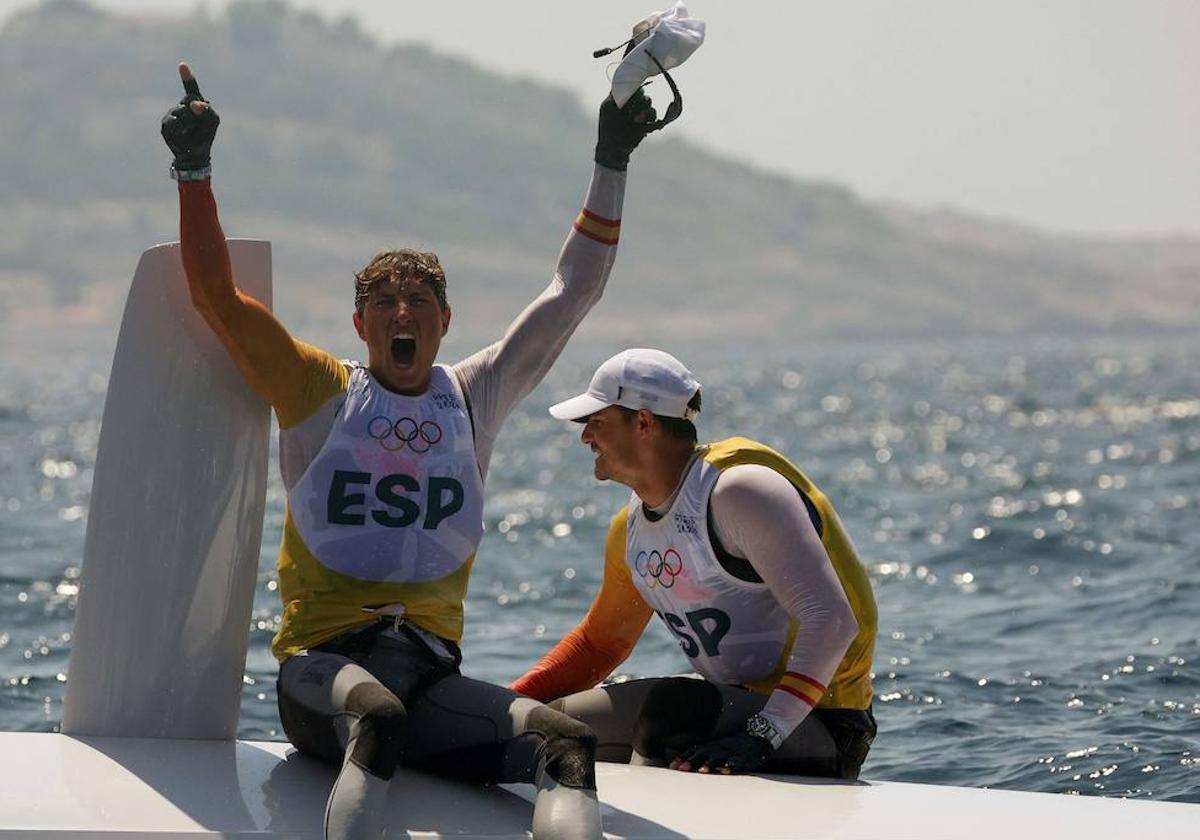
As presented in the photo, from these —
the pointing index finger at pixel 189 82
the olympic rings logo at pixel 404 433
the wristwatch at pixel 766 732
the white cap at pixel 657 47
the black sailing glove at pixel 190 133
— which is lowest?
the wristwatch at pixel 766 732

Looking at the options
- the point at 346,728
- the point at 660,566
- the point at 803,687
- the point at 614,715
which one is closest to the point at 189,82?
the point at 346,728

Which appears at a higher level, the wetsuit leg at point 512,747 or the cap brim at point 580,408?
the cap brim at point 580,408

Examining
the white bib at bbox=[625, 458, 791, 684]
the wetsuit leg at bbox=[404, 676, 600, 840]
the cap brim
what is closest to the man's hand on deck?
the white bib at bbox=[625, 458, 791, 684]

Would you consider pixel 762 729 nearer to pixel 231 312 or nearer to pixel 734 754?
pixel 734 754

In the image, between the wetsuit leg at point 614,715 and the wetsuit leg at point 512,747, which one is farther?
the wetsuit leg at point 614,715

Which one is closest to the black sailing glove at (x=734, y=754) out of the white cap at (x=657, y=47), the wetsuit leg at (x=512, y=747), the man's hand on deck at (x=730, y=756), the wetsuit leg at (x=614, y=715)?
the man's hand on deck at (x=730, y=756)

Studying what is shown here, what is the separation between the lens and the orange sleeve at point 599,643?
17.4 feet

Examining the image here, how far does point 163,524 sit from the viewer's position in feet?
16.5

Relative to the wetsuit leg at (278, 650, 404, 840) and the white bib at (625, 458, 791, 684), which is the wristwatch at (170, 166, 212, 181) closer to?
the wetsuit leg at (278, 650, 404, 840)

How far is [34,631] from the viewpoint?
32.9 feet

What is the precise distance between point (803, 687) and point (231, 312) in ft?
5.62

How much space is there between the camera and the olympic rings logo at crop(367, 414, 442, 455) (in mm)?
4805

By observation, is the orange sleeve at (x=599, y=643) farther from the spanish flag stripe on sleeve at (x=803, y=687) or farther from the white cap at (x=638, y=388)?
the spanish flag stripe on sleeve at (x=803, y=687)

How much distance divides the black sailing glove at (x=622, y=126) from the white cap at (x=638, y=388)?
0.61 m
